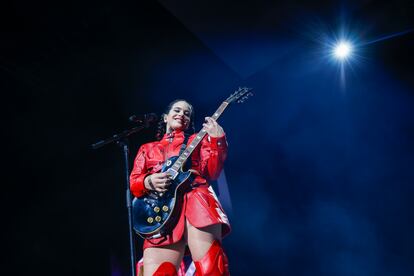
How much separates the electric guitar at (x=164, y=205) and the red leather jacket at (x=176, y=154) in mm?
75

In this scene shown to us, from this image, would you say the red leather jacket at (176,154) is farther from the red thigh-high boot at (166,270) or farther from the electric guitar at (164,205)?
the red thigh-high boot at (166,270)

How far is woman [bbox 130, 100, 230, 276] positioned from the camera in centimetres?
210

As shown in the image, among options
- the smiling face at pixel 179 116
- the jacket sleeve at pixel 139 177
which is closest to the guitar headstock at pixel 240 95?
the smiling face at pixel 179 116

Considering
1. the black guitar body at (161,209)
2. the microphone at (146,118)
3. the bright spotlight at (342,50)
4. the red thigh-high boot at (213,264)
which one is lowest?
the red thigh-high boot at (213,264)

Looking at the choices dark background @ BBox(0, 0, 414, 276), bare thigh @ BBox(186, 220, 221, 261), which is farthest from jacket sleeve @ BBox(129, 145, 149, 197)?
dark background @ BBox(0, 0, 414, 276)

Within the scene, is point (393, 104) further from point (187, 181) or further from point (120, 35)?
point (120, 35)

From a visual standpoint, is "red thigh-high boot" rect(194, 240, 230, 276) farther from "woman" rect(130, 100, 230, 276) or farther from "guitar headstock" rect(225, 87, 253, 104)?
"guitar headstock" rect(225, 87, 253, 104)

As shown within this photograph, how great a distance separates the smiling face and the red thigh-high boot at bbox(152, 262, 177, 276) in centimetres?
104

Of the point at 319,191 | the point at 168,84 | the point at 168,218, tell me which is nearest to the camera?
the point at 168,218

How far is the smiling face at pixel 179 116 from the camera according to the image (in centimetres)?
279

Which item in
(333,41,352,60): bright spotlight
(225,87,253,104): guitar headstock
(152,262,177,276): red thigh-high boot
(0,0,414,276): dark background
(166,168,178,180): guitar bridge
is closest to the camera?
(152,262,177,276): red thigh-high boot

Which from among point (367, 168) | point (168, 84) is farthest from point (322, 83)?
point (168, 84)

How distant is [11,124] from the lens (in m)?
3.95

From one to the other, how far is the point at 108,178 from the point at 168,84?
1574mm
